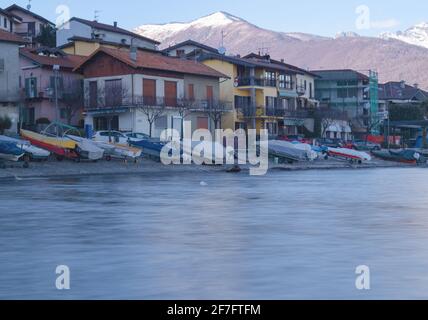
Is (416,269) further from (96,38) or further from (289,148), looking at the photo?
(96,38)

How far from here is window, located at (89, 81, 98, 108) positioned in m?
63.7

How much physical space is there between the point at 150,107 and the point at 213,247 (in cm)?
5101

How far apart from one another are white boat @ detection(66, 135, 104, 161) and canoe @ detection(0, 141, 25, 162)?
14.0ft

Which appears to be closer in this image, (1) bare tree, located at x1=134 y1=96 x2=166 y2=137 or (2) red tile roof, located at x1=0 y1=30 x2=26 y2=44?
(2) red tile roof, located at x1=0 y1=30 x2=26 y2=44

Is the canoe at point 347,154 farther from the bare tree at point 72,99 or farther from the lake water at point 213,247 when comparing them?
the lake water at point 213,247

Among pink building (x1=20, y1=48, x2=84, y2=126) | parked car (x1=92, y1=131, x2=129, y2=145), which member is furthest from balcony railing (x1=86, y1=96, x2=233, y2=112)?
parked car (x1=92, y1=131, x2=129, y2=145)

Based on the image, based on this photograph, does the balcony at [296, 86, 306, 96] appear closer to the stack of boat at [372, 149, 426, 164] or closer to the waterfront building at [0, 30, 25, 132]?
the stack of boat at [372, 149, 426, 164]

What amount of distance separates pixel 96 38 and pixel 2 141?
46207 millimetres

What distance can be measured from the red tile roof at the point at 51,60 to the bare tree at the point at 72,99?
213 centimetres

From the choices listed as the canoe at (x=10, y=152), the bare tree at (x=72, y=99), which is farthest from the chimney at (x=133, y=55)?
the canoe at (x=10, y=152)

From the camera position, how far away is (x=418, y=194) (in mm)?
25109

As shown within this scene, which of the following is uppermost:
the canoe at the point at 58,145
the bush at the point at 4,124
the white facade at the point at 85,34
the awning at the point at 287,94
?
the white facade at the point at 85,34

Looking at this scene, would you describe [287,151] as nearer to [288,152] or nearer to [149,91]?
[288,152]

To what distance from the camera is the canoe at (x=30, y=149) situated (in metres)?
39.4
